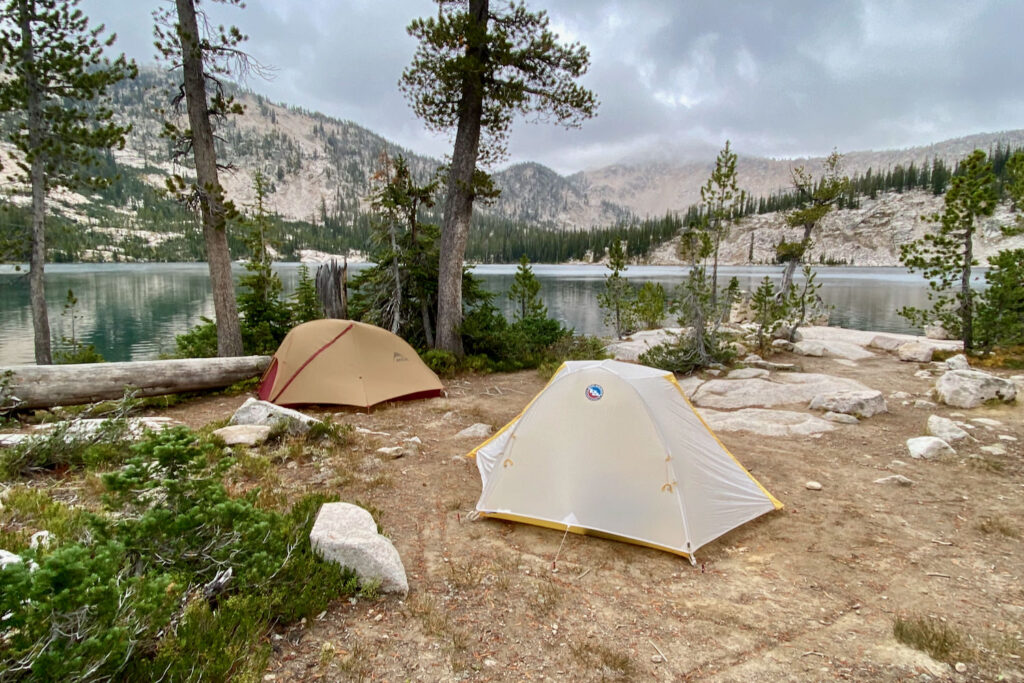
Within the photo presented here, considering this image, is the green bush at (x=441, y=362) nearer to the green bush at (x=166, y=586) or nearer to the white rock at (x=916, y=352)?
the green bush at (x=166, y=586)

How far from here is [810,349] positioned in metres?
14.3

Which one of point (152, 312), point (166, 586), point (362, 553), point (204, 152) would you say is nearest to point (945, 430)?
point (362, 553)

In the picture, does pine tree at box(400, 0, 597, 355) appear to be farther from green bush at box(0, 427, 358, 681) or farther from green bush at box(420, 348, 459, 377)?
green bush at box(0, 427, 358, 681)

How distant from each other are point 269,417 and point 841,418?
935cm

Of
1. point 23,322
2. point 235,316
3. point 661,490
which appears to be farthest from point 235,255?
point 661,490

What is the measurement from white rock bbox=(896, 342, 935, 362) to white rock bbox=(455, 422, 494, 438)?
12.8 metres

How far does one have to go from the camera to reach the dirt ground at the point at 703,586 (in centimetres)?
301

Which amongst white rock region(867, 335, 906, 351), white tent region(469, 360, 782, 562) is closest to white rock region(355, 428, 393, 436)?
white tent region(469, 360, 782, 562)

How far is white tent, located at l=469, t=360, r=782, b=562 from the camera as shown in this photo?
4.65m

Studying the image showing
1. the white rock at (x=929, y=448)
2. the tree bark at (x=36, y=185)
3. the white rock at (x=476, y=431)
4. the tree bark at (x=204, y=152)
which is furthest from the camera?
the tree bark at (x=36, y=185)

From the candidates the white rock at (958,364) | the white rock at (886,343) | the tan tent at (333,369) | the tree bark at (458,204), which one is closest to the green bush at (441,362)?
the tree bark at (458,204)

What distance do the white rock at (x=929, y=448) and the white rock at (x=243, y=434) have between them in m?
9.00

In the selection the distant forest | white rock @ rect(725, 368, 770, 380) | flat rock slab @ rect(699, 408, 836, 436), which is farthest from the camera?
the distant forest

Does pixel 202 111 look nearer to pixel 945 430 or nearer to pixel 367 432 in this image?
pixel 367 432
